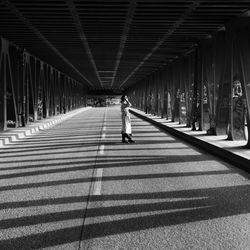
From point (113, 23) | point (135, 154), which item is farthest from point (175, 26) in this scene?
point (135, 154)

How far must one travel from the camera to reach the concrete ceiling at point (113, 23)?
11.7m

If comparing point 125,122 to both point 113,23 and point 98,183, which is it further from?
point 98,183

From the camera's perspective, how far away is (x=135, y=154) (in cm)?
1240

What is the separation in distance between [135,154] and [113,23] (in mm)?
4749

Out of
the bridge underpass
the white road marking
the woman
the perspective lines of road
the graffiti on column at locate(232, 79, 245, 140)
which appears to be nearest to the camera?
the perspective lines of road

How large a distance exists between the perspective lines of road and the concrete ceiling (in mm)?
4150

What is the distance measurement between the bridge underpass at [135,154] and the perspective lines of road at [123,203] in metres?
0.02

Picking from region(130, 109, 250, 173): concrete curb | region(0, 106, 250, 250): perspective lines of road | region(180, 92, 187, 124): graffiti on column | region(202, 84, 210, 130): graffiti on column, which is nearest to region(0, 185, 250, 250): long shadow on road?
region(0, 106, 250, 250): perspective lines of road

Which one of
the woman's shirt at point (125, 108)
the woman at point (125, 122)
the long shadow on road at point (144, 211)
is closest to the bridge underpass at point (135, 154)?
the long shadow on road at point (144, 211)

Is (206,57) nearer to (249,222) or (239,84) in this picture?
(239,84)

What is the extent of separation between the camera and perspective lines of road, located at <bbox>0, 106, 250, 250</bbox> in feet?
15.7

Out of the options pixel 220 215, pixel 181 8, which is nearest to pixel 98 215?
pixel 220 215

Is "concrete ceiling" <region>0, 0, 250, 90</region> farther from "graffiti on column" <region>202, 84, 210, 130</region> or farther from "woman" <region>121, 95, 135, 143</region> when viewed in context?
"woman" <region>121, 95, 135, 143</region>

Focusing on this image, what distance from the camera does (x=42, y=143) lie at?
15930mm
